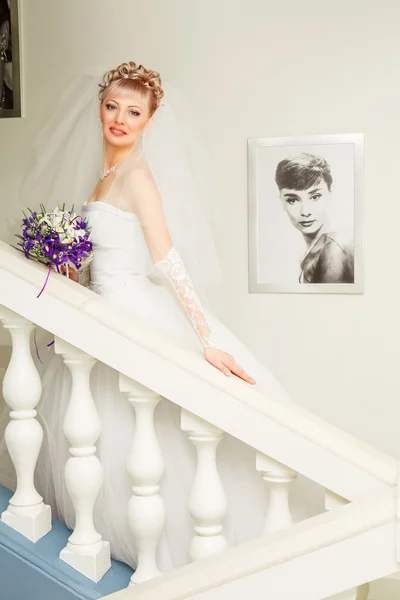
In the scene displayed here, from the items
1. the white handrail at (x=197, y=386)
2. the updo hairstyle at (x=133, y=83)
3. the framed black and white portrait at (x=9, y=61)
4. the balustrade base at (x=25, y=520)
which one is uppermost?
the framed black and white portrait at (x=9, y=61)

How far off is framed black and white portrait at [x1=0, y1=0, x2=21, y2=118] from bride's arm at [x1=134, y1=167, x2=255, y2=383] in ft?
6.79

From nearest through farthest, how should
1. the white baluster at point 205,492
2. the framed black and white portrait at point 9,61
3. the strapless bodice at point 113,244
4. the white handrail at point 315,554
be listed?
the white handrail at point 315,554 < the white baluster at point 205,492 < the strapless bodice at point 113,244 < the framed black and white portrait at point 9,61

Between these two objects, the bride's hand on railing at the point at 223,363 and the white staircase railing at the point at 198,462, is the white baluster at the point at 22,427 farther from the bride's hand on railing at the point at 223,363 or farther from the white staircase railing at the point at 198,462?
the bride's hand on railing at the point at 223,363

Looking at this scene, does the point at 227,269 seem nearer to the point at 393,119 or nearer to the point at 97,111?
the point at 393,119

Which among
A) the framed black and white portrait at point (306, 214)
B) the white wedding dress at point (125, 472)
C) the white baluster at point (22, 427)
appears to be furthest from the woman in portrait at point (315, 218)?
the white baluster at point (22, 427)

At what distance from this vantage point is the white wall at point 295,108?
11.0 feet

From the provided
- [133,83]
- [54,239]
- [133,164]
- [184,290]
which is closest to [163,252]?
[184,290]

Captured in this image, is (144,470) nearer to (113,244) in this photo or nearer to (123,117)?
(113,244)

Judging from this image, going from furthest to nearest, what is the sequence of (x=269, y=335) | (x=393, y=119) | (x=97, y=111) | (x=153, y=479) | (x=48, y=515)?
1. (x=269, y=335)
2. (x=393, y=119)
3. (x=97, y=111)
4. (x=48, y=515)
5. (x=153, y=479)

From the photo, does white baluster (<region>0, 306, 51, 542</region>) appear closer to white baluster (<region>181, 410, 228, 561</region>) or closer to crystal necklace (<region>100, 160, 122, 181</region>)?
white baluster (<region>181, 410, 228, 561</region>)

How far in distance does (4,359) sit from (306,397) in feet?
4.94

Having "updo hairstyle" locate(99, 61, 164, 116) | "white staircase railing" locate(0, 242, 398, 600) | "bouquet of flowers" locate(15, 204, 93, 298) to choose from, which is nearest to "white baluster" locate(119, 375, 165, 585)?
"white staircase railing" locate(0, 242, 398, 600)

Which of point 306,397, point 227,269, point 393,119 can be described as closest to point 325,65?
point 393,119

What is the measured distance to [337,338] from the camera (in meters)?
3.48
